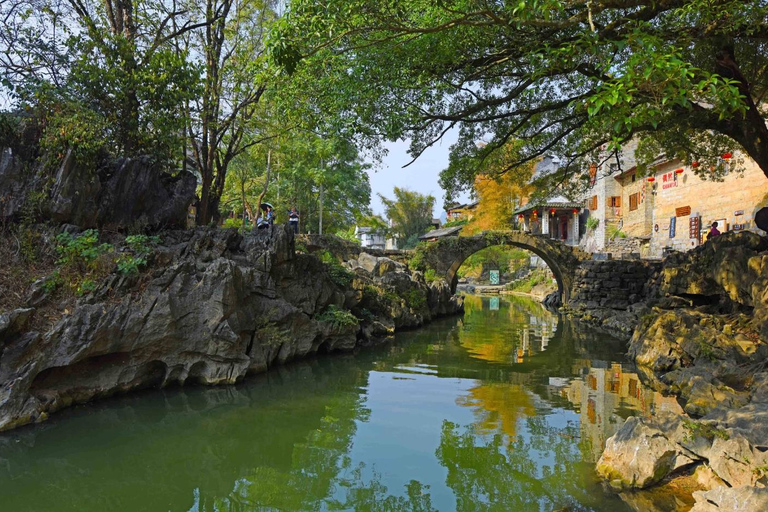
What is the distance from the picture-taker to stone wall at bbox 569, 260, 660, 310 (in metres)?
21.3

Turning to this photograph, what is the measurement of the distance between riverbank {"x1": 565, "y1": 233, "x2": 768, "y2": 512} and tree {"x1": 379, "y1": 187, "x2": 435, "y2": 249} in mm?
31249

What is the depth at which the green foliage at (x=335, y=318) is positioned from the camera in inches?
458

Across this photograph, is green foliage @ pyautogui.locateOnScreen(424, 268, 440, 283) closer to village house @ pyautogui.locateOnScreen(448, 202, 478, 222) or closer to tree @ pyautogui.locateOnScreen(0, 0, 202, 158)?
tree @ pyautogui.locateOnScreen(0, 0, 202, 158)

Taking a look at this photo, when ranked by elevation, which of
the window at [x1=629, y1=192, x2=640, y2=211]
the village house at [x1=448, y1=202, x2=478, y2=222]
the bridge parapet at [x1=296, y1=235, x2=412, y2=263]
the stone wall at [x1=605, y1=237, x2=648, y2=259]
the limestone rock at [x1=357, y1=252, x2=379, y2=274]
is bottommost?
the limestone rock at [x1=357, y1=252, x2=379, y2=274]

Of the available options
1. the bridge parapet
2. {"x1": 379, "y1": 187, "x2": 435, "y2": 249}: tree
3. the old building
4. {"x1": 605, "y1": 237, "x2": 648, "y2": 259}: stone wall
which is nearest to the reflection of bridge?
the bridge parapet

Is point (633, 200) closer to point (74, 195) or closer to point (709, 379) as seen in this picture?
point (709, 379)

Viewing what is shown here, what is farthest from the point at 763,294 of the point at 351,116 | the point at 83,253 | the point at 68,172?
the point at 68,172

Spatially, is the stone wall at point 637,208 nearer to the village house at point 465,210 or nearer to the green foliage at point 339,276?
the village house at point 465,210

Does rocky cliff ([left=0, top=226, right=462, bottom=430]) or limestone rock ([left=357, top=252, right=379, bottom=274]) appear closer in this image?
rocky cliff ([left=0, top=226, right=462, bottom=430])

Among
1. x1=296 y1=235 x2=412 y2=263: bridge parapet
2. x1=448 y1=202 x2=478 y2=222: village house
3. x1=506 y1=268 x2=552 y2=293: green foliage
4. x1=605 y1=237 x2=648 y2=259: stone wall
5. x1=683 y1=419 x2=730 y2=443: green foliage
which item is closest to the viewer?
x1=683 y1=419 x2=730 y2=443: green foliage

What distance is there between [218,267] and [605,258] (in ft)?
66.2

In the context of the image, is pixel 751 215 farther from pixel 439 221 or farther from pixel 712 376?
pixel 439 221

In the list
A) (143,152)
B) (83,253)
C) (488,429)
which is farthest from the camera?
(143,152)

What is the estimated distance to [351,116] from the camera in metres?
8.98
